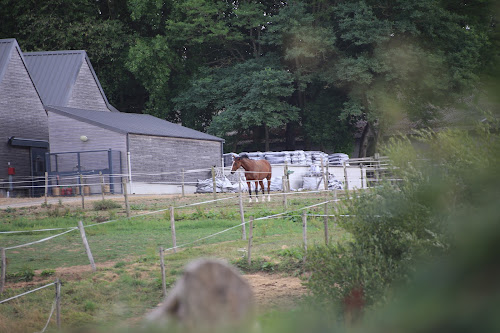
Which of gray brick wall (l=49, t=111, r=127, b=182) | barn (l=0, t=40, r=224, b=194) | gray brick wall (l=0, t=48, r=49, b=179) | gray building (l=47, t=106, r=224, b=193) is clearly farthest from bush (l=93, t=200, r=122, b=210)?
gray brick wall (l=0, t=48, r=49, b=179)

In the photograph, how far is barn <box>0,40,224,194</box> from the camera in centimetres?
2866

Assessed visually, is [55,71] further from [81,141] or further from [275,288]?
[275,288]

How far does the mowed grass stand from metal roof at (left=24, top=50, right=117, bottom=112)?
1432 cm

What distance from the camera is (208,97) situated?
37.5 m

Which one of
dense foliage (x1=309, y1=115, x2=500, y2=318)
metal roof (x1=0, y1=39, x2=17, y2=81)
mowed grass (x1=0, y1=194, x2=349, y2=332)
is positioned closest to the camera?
dense foliage (x1=309, y1=115, x2=500, y2=318)

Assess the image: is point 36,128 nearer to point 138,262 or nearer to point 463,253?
point 138,262

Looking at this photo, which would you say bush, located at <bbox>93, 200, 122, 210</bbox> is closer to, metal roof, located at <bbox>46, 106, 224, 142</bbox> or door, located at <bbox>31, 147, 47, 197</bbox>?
metal roof, located at <bbox>46, 106, 224, 142</bbox>

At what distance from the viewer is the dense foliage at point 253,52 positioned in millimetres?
33688

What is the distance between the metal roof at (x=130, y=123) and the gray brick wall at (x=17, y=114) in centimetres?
162

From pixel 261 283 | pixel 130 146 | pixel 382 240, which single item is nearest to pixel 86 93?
pixel 130 146

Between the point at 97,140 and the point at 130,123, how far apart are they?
2.84 m

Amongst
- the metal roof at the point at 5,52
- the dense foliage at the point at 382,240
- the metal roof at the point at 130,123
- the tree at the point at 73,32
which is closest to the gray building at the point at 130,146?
the metal roof at the point at 130,123

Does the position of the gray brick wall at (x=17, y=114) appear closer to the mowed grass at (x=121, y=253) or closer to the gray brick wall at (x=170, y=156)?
the gray brick wall at (x=170, y=156)

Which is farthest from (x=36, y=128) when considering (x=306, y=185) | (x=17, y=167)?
(x=306, y=185)
